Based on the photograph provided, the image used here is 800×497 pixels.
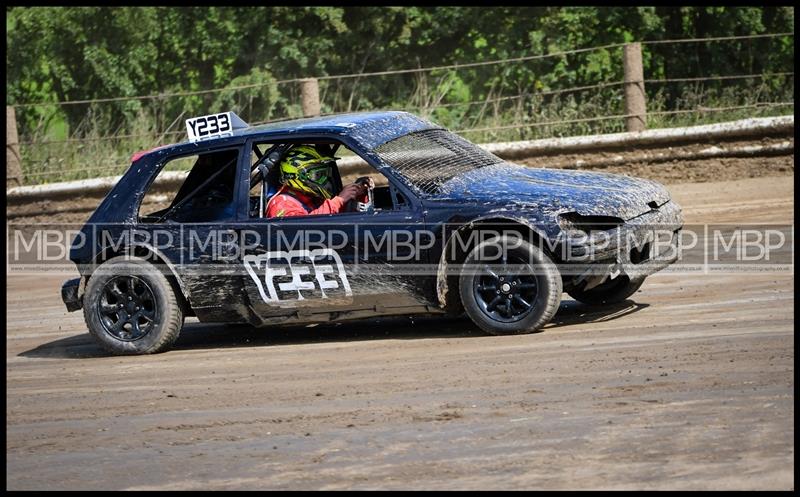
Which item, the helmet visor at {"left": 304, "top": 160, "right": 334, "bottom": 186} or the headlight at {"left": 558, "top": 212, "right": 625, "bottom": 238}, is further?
the helmet visor at {"left": 304, "top": 160, "right": 334, "bottom": 186}

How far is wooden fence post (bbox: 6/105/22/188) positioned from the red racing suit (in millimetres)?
10566

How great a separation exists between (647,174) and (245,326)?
22.9 ft

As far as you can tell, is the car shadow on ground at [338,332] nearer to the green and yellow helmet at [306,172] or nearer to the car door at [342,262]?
the car door at [342,262]

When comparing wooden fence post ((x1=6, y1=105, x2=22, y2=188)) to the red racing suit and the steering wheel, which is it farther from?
the steering wheel

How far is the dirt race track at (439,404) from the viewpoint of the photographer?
5723 millimetres

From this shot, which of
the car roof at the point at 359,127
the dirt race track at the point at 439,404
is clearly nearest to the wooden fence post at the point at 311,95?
the dirt race track at the point at 439,404

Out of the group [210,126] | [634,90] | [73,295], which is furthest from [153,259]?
[634,90]

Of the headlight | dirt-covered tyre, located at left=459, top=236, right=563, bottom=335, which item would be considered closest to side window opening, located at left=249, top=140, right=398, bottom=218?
dirt-covered tyre, located at left=459, top=236, right=563, bottom=335

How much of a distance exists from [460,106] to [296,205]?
387 inches

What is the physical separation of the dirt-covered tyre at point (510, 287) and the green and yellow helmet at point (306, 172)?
4.18 ft

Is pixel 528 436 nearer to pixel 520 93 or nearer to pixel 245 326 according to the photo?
pixel 245 326

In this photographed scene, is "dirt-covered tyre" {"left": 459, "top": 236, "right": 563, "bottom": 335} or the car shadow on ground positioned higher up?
"dirt-covered tyre" {"left": 459, "top": 236, "right": 563, "bottom": 335}

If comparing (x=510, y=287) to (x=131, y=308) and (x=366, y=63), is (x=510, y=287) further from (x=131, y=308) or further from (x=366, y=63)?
Answer: (x=366, y=63)

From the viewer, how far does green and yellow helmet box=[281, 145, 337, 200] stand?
351 inches
